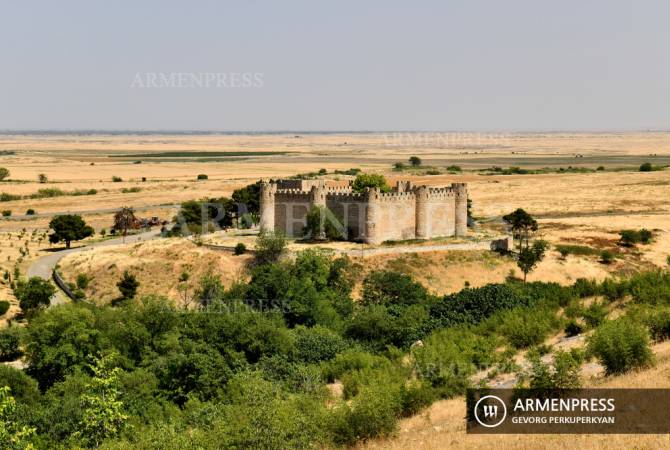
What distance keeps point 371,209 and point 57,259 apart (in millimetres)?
23643

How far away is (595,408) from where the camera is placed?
675 inches

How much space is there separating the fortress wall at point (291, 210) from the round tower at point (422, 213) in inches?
287

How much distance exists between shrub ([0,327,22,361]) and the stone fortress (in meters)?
18.6

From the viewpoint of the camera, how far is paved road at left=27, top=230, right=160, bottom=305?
43250 mm

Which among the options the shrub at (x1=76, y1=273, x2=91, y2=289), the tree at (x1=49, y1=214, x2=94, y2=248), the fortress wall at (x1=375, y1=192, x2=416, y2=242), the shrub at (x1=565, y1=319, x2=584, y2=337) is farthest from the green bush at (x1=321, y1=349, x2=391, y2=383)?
the tree at (x1=49, y1=214, x2=94, y2=248)

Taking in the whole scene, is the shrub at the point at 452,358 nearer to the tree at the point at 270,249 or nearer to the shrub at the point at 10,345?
the tree at the point at 270,249

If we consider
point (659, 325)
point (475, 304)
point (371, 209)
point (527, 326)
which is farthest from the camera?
point (371, 209)

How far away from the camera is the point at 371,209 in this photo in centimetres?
4525

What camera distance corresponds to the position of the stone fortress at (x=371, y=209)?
151 ft

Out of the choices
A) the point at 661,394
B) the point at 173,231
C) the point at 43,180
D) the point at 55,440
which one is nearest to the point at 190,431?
the point at 55,440

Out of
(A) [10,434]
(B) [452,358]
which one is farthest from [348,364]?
(A) [10,434]

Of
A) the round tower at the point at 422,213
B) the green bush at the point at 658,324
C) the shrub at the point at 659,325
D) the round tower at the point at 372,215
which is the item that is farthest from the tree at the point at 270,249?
the shrub at the point at 659,325

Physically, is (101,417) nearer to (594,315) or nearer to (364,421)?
(364,421)

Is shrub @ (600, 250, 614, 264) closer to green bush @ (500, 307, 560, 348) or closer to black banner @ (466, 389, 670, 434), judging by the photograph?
green bush @ (500, 307, 560, 348)
